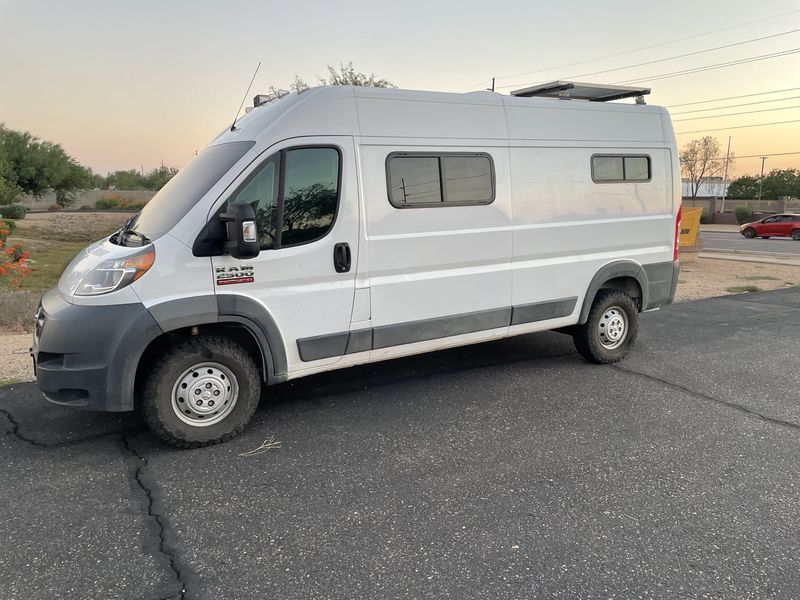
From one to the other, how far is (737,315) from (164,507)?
866 cm

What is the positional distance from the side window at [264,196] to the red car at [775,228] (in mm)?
35813

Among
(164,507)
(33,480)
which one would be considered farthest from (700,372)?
(33,480)

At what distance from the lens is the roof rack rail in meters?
5.86

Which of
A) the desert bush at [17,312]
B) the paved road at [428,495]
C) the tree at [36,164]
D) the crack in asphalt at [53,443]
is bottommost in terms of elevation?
the paved road at [428,495]

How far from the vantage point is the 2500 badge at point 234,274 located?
13.2ft

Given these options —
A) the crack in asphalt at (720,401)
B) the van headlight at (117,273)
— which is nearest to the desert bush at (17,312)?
the van headlight at (117,273)

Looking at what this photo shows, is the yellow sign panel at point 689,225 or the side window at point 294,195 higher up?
the side window at point 294,195

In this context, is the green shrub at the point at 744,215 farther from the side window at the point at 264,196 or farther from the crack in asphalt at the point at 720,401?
the side window at the point at 264,196

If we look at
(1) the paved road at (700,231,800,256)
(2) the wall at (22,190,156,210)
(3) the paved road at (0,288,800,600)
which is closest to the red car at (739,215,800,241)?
(1) the paved road at (700,231,800,256)

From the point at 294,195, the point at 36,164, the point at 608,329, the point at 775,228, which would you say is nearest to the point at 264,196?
the point at 294,195

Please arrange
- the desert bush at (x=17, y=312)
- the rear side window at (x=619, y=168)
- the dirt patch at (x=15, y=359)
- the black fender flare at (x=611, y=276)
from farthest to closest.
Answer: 1. the desert bush at (x=17, y=312)
2. the black fender flare at (x=611, y=276)
3. the rear side window at (x=619, y=168)
4. the dirt patch at (x=15, y=359)

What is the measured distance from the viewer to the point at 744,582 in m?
2.72

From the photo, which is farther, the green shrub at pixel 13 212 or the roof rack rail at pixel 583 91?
the green shrub at pixel 13 212

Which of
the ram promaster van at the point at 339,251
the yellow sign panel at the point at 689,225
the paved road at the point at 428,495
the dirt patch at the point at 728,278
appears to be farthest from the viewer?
the yellow sign panel at the point at 689,225
